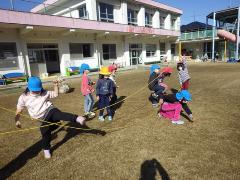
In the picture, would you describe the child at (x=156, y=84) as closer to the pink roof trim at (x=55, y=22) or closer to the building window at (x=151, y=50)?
the pink roof trim at (x=55, y=22)

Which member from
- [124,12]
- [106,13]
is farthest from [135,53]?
[106,13]

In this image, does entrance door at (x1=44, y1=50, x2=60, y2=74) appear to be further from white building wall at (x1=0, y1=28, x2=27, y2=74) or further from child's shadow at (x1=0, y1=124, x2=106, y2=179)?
child's shadow at (x1=0, y1=124, x2=106, y2=179)

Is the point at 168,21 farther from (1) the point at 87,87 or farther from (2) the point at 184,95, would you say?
(2) the point at 184,95

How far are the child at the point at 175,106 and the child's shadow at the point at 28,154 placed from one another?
1863 mm

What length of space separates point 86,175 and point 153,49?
27.3 meters

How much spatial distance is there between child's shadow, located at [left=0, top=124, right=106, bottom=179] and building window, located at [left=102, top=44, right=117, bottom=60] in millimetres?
16985

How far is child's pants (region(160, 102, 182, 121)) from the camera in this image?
497 centimetres

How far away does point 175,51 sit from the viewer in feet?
112

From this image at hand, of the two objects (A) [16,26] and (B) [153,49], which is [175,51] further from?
(A) [16,26]

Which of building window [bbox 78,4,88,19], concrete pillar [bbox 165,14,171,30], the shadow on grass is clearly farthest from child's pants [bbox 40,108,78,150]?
concrete pillar [bbox 165,14,171,30]

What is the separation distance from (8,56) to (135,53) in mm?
15623

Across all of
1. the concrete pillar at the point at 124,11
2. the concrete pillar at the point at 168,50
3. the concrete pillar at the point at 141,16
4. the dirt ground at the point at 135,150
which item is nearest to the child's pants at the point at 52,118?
the dirt ground at the point at 135,150

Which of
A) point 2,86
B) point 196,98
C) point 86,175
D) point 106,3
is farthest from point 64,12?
point 86,175

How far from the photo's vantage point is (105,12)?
21.2 m
